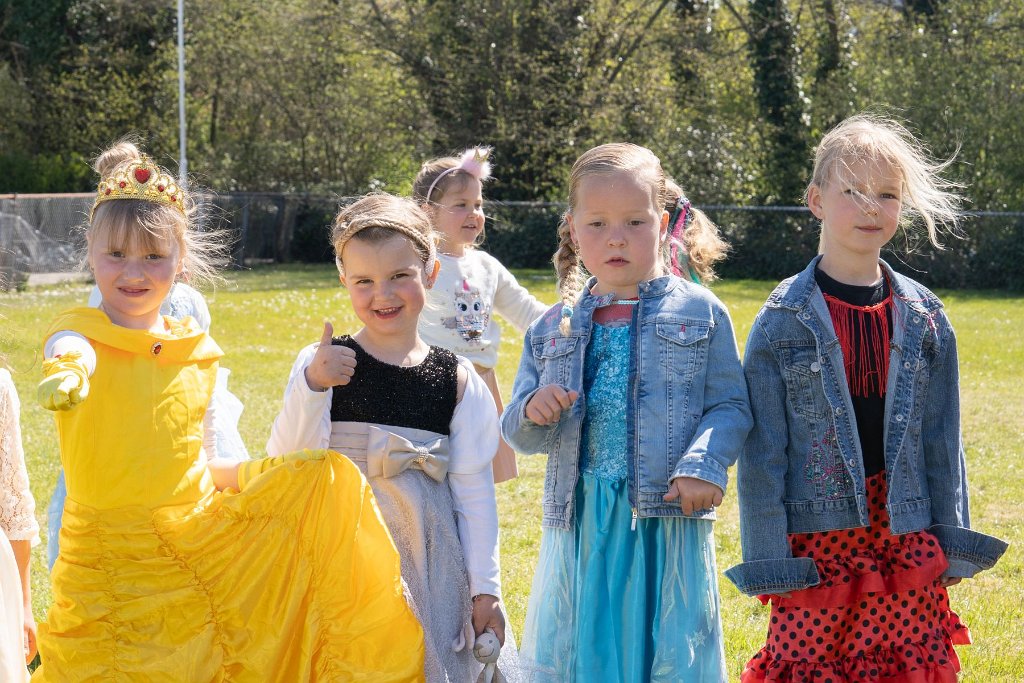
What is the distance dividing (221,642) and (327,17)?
81.2 feet

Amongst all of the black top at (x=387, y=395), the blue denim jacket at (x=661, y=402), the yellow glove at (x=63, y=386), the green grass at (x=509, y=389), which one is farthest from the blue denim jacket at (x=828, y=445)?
the yellow glove at (x=63, y=386)

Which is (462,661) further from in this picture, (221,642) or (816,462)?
(816,462)

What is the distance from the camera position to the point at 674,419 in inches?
120

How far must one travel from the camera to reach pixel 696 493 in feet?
9.44

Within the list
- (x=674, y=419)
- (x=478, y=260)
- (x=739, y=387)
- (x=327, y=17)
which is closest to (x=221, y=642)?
(x=674, y=419)

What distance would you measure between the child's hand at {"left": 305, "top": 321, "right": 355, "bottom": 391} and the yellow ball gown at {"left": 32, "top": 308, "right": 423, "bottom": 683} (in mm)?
187


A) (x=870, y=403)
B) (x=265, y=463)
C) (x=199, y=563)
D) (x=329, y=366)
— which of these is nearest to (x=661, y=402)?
(x=870, y=403)

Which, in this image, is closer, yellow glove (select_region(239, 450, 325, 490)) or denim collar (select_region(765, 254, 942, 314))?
yellow glove (select_region(239, 450, 325, 490))

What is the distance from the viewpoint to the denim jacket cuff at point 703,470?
2865mm

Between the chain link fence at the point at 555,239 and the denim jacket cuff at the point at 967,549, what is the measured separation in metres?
14.2

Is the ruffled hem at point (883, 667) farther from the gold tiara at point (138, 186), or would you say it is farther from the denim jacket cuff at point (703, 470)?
the gold tiara at point (138, 186)

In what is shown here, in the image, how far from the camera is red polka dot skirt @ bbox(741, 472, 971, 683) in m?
3.07

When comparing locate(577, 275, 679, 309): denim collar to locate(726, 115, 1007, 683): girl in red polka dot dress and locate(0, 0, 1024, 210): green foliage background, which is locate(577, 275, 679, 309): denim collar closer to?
locate(726, 115, 1007, 683): girl in red polka dot dress

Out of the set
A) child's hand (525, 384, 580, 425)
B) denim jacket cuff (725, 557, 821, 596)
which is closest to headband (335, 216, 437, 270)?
child's hand (525, 384, 580, 425)
